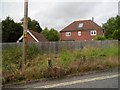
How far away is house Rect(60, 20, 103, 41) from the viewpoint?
204 feet

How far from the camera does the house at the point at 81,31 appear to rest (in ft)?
204

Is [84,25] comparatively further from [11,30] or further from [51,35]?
[11,30]

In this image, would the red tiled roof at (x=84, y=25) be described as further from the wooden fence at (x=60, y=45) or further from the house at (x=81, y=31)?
the wooden fence at (x=60, y=45)

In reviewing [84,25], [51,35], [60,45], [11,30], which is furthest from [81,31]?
[60,45]

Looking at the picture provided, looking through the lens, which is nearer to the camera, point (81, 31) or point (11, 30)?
point (11, 30)

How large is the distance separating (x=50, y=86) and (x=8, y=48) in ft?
55.0

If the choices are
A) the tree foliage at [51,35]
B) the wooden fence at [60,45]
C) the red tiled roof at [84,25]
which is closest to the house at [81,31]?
the red tiled roof at [84,25]

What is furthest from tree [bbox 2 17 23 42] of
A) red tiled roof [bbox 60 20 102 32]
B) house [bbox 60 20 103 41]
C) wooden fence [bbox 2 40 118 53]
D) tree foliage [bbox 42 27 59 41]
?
tree foliage [bbox 42 27 59 41]

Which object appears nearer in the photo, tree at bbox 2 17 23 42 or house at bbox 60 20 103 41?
tree at bbox 2 17 23 42

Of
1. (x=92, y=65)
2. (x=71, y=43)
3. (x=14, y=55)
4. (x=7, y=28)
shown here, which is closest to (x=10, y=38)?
(x=7, y=28)

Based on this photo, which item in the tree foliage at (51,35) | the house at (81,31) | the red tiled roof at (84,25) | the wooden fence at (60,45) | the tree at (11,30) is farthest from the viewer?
the tree foliage at (51,35)

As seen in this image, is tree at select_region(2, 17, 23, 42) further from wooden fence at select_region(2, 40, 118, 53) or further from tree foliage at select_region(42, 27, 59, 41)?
tree foliage at select_region(42, 27, 59, 41)

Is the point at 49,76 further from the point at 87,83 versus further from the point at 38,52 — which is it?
the point at 38,52

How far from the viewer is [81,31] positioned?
210 ft
